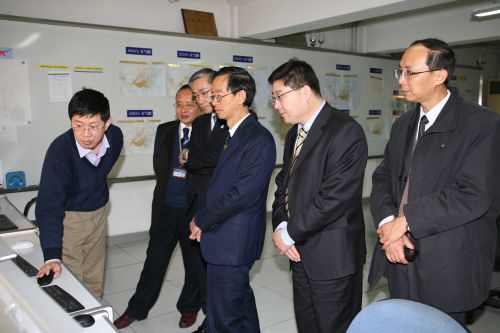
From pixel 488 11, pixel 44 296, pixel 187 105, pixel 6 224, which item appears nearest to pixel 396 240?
pixel 44 296

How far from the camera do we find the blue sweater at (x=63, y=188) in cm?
169

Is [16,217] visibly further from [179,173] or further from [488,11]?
[488,11]

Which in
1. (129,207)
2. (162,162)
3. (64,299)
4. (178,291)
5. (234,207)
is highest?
(162,162)

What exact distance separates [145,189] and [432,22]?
165 inches

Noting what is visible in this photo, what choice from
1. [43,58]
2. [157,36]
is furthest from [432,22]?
[43,58]

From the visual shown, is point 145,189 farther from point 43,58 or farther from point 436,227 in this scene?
point 436,227

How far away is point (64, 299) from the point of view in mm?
1232

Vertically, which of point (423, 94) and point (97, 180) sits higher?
point (423, 94)

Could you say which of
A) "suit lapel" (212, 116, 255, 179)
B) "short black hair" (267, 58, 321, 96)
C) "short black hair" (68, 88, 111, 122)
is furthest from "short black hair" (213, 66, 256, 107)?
"short black hair" (68, 88, 111, 122)

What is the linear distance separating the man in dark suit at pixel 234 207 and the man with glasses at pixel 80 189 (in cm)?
55

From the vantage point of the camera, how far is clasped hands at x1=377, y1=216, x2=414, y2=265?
1.61 m

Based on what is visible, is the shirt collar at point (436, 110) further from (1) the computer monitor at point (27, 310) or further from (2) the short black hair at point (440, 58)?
(1) the computer monitor at point (27, 310)

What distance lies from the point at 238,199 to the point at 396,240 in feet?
2.28

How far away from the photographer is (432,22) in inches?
210
